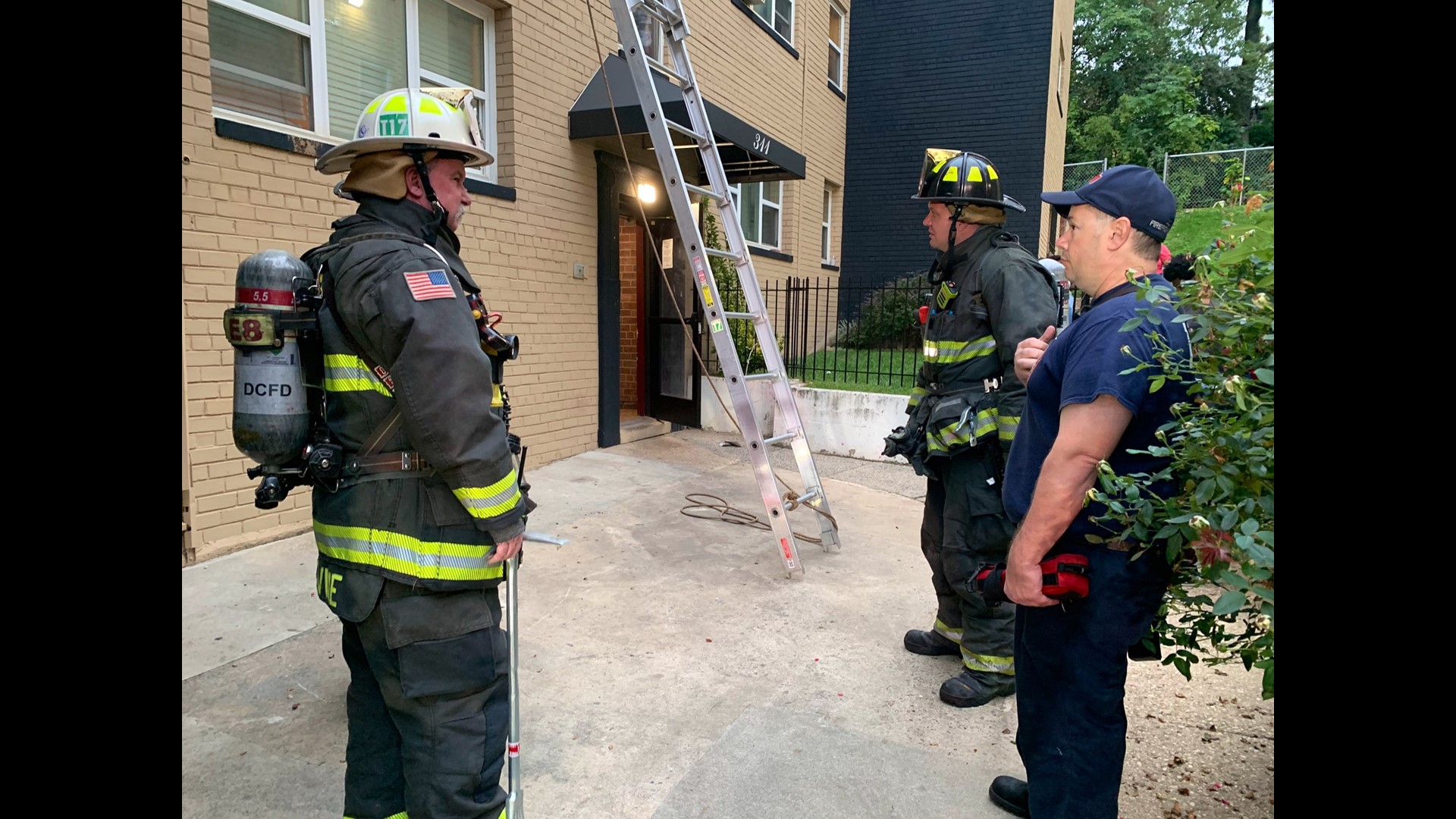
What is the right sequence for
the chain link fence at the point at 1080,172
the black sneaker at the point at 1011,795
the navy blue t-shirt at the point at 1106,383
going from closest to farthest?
the navy blue t-shirt at the point at 1106,383
the black sneaker at the point at 1011,795
the chain link fence at the point at 1080,172

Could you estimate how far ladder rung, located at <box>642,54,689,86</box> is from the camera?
4.78 meters

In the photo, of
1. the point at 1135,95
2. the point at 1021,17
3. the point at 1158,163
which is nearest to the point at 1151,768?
the point at 1021,17

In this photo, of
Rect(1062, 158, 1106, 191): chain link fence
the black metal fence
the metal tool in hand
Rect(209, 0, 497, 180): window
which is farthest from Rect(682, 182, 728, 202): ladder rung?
Rect(1062, 158, 1106, 191): chain link fence

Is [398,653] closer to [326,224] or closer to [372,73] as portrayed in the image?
[326,224]

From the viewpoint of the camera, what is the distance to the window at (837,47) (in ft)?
45.1

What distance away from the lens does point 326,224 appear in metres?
4.88

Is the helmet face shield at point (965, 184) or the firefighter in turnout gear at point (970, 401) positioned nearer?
the firefighter in turnout gear at point (970, 401)

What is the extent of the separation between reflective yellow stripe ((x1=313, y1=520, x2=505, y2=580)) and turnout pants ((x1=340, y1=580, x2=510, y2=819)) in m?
0.05

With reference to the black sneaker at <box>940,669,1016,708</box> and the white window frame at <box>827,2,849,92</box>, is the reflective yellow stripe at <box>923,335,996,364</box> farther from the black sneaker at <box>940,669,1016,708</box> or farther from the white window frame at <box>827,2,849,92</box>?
the white window frame at <box>827,2,849,92</box>

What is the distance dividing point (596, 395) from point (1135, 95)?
29.3 metres

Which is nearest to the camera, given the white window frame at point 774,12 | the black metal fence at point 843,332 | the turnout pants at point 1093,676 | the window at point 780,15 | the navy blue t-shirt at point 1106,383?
the navy blue t-shirt at point 1106,383

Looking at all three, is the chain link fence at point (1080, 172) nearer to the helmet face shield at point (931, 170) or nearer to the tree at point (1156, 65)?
the tree at point (1156, 65)

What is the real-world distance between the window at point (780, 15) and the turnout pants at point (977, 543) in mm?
8927

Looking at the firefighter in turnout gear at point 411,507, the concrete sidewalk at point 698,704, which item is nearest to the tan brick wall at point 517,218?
the concrete sidewalk at point 698,704
